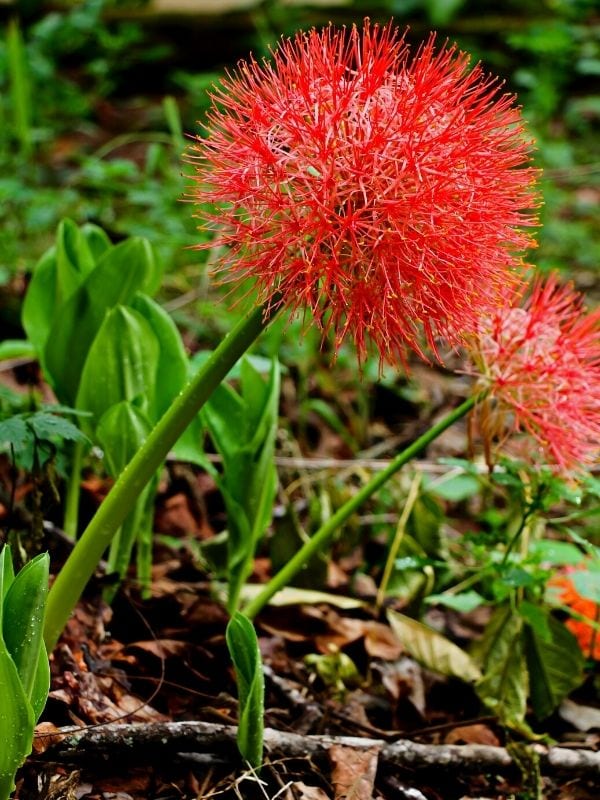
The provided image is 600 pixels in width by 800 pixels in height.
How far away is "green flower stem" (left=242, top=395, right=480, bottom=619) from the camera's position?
4.81ft

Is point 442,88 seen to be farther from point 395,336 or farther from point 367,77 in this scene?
point 395,336

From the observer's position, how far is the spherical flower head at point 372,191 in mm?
1079

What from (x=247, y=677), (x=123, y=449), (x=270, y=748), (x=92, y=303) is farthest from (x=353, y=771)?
(x=92, y=303)

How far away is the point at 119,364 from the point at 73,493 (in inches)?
13.3

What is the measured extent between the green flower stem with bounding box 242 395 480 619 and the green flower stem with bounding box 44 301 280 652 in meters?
0.44

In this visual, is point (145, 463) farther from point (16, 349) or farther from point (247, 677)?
point (16, 349)

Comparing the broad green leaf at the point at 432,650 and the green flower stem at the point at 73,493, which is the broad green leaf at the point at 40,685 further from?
the broad green leaf at the point at 432,650

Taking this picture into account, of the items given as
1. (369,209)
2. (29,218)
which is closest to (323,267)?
(369,209)

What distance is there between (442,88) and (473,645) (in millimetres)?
1169

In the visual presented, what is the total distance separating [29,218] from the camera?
3.12 meters

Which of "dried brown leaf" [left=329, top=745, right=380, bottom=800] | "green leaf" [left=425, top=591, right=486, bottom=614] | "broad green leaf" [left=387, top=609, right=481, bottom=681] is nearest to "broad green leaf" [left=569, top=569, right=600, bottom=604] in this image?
"green leaf" [left=425, top=591, right=486, bottom=614]

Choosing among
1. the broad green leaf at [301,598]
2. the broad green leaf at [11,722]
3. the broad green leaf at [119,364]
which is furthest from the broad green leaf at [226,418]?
the broad green leaf at [11,722]

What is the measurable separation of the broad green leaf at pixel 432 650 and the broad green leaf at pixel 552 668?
0.15 metres

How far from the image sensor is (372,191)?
42.5 inches
